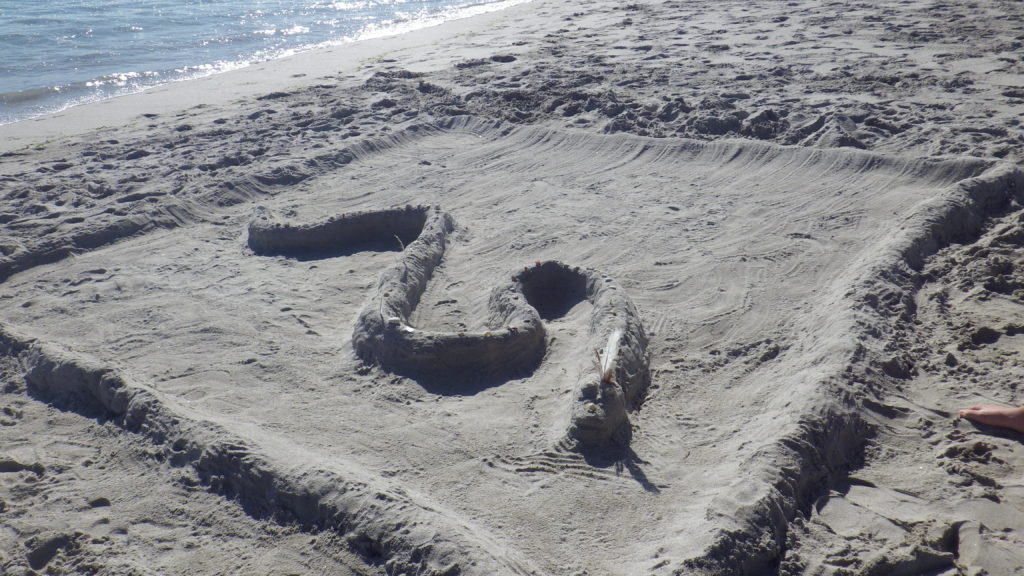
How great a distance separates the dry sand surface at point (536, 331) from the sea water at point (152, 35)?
3538 mm

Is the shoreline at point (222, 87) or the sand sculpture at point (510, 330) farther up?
the shoreline at point (222, 87)

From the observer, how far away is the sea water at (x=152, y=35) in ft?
37.7

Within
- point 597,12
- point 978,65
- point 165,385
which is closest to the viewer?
point 165,385

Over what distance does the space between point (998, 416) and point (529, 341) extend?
7.04 feet

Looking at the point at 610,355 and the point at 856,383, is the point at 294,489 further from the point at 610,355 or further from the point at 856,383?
the point at 856,383

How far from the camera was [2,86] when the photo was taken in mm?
11258

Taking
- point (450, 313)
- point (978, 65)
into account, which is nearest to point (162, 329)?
point (450, 313)

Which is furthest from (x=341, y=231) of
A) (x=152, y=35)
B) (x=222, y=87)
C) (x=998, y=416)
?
(x=152, y=35)

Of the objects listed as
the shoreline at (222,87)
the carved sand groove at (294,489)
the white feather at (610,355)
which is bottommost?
the carved sand groove at (294,489)

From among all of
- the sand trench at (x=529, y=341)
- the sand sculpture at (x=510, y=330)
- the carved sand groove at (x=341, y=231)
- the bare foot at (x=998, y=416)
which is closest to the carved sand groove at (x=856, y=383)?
the sand trench at (x=529, y=341)

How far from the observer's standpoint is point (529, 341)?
13.6ft

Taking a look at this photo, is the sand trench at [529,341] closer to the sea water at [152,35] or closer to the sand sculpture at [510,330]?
the sand sculpture at [510,330]

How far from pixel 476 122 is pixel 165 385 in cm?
467

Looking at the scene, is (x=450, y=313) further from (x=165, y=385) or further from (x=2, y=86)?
(x=2, y=86)
